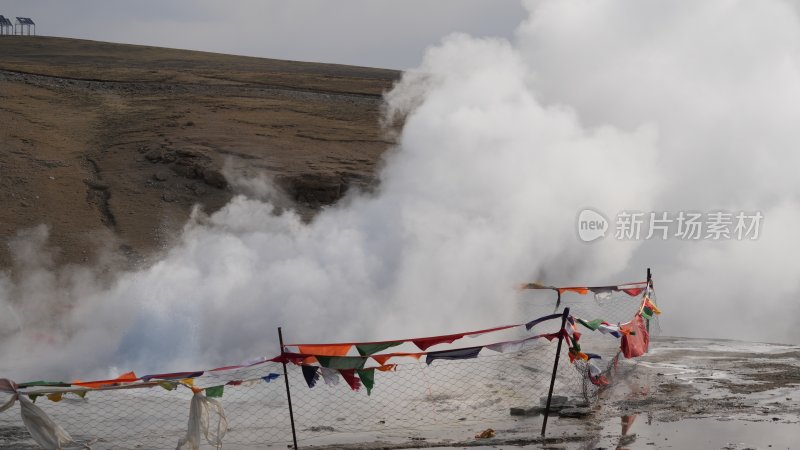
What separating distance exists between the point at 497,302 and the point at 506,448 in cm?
701

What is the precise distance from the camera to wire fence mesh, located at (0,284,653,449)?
1130 cm

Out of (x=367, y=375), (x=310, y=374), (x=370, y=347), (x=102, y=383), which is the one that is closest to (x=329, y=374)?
(x=310, y=374)

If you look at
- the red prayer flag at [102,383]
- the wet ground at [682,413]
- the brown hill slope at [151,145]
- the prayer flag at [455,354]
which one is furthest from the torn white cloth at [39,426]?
the brown hill slope at [151,145]

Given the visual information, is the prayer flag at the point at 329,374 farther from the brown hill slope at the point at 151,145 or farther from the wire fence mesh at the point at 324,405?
the brown hill slope at the point at 151,145

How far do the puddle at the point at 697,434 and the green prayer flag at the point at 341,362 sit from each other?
2.51 metres

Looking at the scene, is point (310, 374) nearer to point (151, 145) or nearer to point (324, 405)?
point (324, 405)

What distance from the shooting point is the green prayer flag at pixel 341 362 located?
10.2 metres

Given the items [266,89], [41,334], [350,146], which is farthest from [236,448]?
[266,89]

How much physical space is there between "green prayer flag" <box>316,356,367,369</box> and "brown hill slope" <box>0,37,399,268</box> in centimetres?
1738

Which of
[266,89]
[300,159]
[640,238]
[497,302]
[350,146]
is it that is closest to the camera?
[497,302]

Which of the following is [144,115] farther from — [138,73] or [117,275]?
[117,275]

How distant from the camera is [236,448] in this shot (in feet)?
35.0

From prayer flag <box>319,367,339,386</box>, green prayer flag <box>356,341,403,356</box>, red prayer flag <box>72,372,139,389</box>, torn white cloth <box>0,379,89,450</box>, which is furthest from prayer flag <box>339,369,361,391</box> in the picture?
torn white cloth <box>0,379,89,450</box>

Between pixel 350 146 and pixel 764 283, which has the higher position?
pixel 350 146
